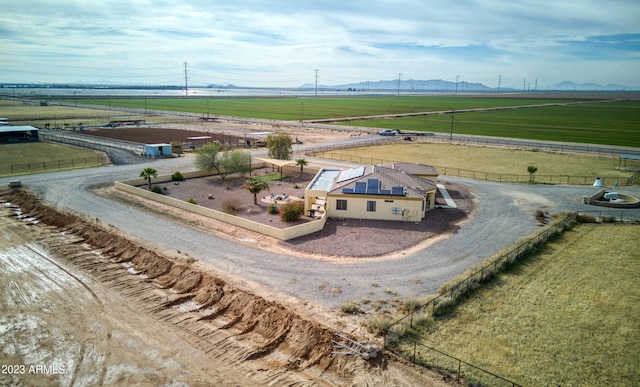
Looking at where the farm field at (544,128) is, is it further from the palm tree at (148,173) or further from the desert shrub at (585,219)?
the palm tree at (148,173)

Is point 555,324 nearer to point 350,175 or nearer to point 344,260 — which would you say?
point 344,260

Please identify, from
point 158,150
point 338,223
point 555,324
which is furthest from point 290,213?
point 158,150

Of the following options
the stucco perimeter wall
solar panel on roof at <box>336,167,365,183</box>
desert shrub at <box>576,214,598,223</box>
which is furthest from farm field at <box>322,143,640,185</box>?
the stucco perimeter wall

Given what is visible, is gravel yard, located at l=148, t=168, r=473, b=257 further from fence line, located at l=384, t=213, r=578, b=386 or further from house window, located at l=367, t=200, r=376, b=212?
fence line, located at l=384, t=213, r=578, b=386

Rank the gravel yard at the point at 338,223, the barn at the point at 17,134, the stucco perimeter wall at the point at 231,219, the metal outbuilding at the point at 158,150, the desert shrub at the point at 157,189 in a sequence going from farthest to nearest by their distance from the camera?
1. the barn at the point at 17,134
2. the metal outbuilding at the point at 158,150
3. the desert shrub at the point at 157,189
4. the stucco perimeter wall at the point at 231,219
5. the gravel yard at the point at 338,223

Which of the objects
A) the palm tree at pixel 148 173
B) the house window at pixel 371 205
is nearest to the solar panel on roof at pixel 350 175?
the house window at pixel 371 205

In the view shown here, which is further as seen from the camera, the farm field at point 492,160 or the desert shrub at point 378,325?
the farm field at point 492,160
